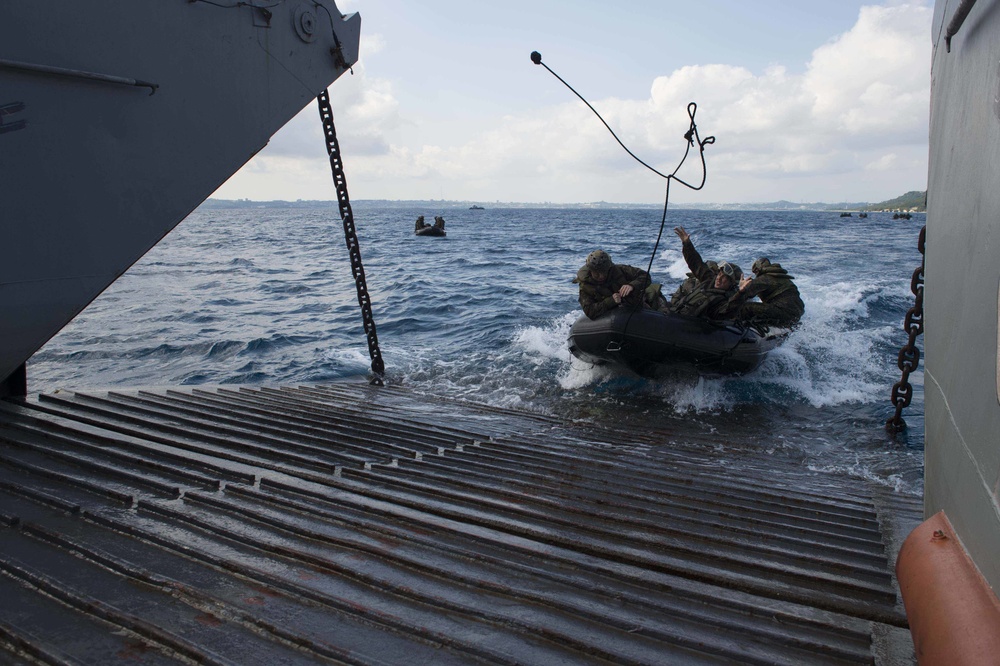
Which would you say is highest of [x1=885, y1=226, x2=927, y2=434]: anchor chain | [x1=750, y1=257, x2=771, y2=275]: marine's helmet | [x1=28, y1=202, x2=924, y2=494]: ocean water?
[x1=750, y1=257, x2=771, y2=275]: marine's helmet

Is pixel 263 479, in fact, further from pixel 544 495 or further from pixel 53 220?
pixel 53 220

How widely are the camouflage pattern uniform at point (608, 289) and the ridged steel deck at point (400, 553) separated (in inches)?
152

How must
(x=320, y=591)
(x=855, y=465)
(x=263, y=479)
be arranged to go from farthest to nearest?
(x=855, y=465), (x=263, y=479), (x=320, y=591)

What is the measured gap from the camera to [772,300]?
949 cm

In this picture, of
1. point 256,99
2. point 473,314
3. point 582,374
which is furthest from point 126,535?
point 473,314

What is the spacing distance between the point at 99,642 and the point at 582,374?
8381mm

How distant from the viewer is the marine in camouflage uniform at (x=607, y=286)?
8812 millimetres

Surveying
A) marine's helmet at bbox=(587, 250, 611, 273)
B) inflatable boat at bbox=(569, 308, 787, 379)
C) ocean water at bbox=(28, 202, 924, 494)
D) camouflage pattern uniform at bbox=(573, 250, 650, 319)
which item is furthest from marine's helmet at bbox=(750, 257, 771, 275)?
marine's helmet at bbox=(587, 250, 611, 273)

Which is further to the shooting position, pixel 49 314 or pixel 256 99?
pixel 256 99

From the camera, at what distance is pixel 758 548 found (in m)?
3.41

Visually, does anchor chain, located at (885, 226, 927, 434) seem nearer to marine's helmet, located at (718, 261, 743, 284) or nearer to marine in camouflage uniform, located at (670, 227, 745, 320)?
marine in camouflage uniform, located at (670, 227, 745, 320)

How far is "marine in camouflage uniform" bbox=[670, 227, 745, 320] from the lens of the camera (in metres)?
9.20

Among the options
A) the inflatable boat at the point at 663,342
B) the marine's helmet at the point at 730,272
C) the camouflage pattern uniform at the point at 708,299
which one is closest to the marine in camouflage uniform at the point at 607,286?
the inflatable boat at the point at 663,342

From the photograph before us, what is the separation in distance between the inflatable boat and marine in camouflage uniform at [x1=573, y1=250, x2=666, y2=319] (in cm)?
13
